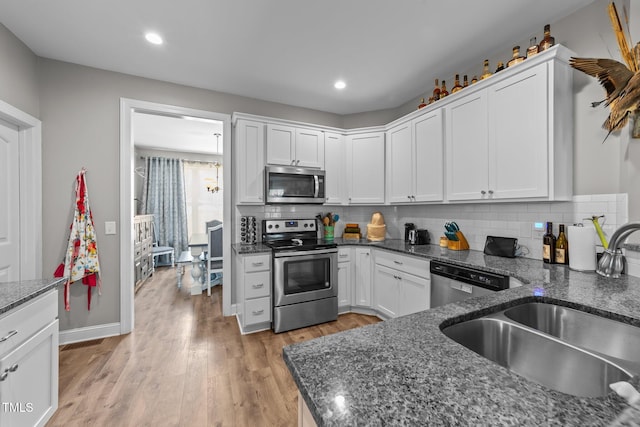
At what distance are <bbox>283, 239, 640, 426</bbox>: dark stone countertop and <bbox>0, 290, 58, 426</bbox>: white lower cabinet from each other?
141 cm

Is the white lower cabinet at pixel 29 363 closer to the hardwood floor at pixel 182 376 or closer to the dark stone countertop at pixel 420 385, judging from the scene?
the hardwood floor at pixel 182 376

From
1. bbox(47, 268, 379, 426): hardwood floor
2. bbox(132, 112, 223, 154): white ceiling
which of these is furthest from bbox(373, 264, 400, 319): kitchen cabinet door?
bbox(132, 112, 223, 154): white ceiling

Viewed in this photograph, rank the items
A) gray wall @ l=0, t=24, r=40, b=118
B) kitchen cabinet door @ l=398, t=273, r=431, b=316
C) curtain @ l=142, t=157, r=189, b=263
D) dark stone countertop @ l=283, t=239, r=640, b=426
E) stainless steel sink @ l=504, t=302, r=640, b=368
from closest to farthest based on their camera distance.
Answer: dark stone countertop @ l=283, t=239, r=640, b=426
stainless steel sink @ l=504, t=302, r=640, b=368
gray wall @ l=0, t=24, r=40, b=118
kitchen cabinet door @ l=398, t=273, r=431, b=316
curtain @ l=142, t=157, r=189, b=263

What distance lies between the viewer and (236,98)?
3.27 m

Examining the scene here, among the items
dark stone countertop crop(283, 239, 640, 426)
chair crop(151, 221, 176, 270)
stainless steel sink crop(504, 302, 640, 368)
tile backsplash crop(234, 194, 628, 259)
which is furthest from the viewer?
chair crop(151, 221, 176, 270)

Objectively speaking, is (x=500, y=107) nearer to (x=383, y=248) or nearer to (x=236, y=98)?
(x=383, y=248)

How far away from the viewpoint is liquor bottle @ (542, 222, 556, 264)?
77.4 inches

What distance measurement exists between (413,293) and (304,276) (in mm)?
1112

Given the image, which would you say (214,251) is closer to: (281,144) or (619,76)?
(281,144)

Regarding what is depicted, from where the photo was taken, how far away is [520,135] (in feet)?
6.51

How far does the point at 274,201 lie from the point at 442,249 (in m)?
1.86

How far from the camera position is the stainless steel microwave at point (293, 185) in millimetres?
3049

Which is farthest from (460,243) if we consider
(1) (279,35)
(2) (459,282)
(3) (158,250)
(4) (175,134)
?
(3) (158,250)

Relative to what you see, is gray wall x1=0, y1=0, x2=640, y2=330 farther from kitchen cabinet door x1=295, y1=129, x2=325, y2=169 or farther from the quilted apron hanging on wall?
kitchen cabinet door x1=295, y1=129, x2=325, y2=169
